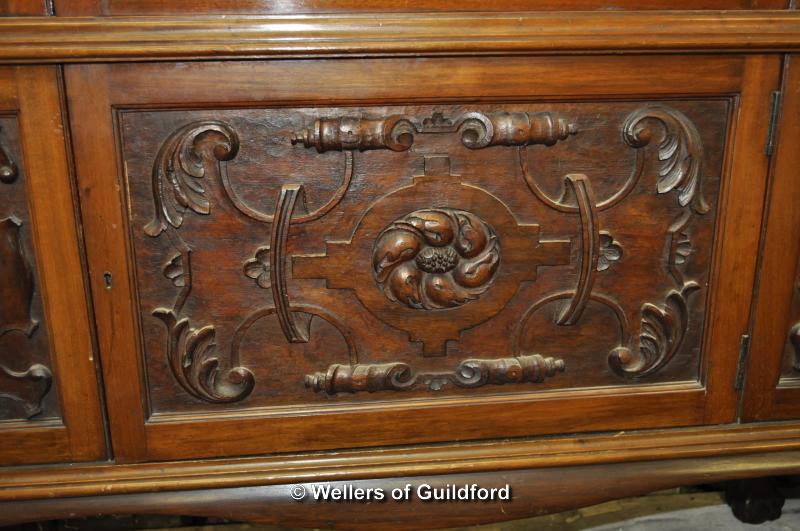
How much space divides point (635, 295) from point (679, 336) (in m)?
0.07

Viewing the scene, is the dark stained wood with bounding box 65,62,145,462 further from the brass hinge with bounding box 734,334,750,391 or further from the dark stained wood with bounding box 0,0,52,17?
the brass hinge with bounding box 734,334,750,391

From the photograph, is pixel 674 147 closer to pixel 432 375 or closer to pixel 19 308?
pixel 432 375

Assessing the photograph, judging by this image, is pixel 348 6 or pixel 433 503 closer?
pixel 348 6

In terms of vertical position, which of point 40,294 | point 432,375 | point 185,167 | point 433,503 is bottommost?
point 433,503

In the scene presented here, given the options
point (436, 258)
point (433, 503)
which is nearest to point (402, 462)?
point (433, 503)

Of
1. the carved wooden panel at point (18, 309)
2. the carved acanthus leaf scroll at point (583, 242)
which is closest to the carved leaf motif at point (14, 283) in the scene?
the carved wooden panel at point (18, 309)

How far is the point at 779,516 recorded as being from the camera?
47.0 inches

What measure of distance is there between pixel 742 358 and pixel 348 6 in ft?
1.86

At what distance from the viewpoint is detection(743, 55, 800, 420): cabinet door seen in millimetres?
778

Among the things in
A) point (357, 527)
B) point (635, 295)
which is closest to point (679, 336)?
point (635, 295)

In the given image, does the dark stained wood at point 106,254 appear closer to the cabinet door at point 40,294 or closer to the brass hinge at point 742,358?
the cabinet door at point 40,294

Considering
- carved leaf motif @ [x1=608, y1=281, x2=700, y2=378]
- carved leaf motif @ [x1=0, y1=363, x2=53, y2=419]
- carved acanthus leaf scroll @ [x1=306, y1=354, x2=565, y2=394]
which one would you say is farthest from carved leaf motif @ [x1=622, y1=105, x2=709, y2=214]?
carved leaf motif @ [x1=0, y1=363, x2=53, y2=419]

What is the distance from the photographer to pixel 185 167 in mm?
738

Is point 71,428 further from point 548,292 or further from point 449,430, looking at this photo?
point 548,292
